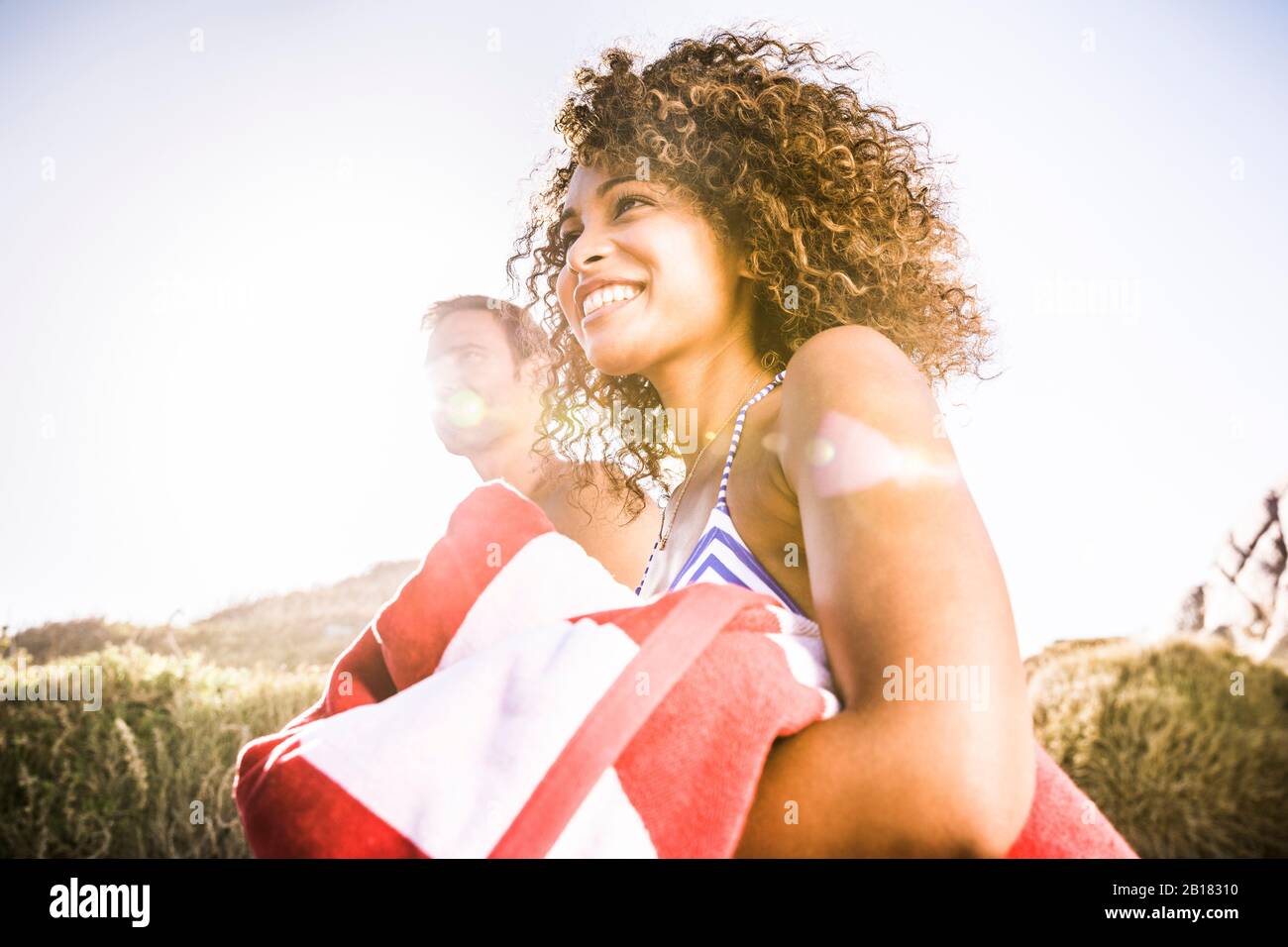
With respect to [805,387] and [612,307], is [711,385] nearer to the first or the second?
[612,307]

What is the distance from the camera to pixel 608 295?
50.1 inches

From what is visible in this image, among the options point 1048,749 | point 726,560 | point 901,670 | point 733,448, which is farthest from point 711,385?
point 1048,749

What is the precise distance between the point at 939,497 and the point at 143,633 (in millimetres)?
3805

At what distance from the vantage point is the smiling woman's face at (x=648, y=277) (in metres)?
1.25

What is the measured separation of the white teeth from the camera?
4.14ft

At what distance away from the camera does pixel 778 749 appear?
0.66 m

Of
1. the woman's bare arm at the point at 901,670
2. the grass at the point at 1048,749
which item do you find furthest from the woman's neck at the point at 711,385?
the grass at the point at 1048,749

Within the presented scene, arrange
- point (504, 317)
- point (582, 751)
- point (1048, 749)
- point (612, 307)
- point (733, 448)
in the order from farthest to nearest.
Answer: point (504, 317) < point (1048, 749) < point (612, 307) < point (733, 448) < point (582, 751)

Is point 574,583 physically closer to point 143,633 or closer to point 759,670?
point 759,670

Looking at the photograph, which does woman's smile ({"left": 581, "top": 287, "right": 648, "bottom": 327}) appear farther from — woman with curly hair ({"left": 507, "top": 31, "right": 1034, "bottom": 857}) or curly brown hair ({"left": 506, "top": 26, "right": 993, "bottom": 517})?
curly brown hair ({"left": 506, "top": 26, "right": 993, "bottom": 517})

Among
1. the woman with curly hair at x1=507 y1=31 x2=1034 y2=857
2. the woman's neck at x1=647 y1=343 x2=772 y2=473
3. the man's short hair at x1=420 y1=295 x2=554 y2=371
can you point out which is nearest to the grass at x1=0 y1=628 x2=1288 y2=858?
the man's short hair at x1=420 y1=295 x2=554 y2=371

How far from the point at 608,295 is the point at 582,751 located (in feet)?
2.65

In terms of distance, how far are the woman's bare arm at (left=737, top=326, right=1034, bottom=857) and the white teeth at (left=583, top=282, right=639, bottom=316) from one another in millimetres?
581
